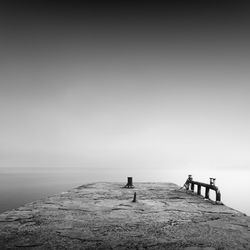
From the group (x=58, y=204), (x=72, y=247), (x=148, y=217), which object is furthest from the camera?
(x=58, y=204)

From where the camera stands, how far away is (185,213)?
5.62m

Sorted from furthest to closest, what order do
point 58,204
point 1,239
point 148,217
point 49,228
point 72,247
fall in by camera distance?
Answer: point 58,204
point 148,217
point 49,228
point 1,239
point 72,247

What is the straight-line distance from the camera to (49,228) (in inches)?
164

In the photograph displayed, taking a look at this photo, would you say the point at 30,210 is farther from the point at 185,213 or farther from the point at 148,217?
the point at 185,213

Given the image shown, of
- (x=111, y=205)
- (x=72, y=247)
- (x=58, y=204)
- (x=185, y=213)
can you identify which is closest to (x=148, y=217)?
(x=185, y=213)

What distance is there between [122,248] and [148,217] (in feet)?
6.40

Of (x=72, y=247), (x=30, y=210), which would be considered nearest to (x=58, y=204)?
(x=30, y=210)

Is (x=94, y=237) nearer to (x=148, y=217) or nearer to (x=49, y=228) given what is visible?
(x=49, y=228)

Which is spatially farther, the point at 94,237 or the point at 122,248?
the point at 94,237

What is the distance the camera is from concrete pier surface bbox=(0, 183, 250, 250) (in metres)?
3.46

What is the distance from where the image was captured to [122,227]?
14.1 feet

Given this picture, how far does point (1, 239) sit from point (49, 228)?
0.78 metres

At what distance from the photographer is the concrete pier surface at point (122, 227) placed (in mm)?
3457

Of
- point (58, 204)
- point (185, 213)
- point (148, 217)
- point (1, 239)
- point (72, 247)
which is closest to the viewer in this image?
point (72, 247)
